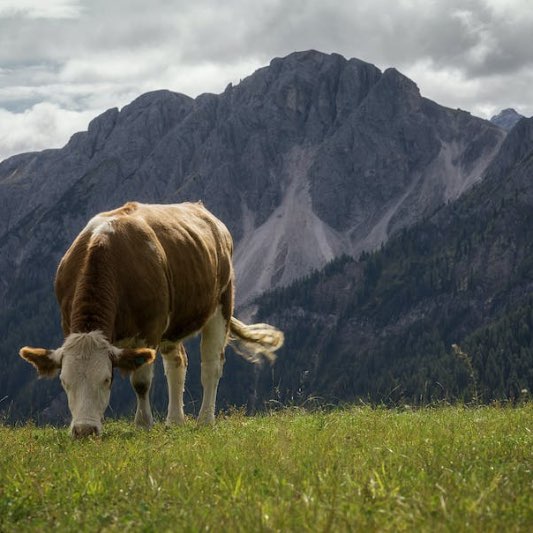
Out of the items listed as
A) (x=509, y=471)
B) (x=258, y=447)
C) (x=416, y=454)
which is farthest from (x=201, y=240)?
(x=509, y=471)

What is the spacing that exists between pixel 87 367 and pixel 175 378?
554cm

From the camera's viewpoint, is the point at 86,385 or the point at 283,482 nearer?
the point at 283,482

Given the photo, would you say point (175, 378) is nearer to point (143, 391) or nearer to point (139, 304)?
point (143, 391)

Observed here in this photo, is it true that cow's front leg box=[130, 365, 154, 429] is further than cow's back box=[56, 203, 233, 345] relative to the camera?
Yes

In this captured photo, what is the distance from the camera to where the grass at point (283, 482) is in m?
5.57

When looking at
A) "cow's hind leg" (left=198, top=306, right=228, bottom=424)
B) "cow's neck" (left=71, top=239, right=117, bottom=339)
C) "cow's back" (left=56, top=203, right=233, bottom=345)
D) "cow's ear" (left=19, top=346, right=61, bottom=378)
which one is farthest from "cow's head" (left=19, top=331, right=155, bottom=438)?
"cow's hind leg" (left=198, top=306, right=228, bottom=424)

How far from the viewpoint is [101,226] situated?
13281 millimetres

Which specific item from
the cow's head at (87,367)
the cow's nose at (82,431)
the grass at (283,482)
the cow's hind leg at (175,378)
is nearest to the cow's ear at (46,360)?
the cow's head at (87,367)

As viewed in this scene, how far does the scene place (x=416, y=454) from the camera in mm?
8008

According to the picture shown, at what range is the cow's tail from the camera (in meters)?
18.3

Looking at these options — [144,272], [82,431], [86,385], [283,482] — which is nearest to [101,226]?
[144,272]

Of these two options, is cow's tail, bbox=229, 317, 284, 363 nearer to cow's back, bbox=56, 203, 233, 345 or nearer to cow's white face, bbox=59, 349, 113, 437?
cow's back, bbox=56, 203, 233, 345

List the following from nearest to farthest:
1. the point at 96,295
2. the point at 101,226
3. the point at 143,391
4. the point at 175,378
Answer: the point at 96,295, the point at 101,226, the point at 143,391, the point at 175,378

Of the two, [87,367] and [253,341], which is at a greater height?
[87,367]
